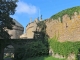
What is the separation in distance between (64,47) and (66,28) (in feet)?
8.31

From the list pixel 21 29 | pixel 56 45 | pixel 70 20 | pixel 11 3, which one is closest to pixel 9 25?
pixel 11 3

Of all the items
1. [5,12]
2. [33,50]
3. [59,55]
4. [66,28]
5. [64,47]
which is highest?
[5,12]

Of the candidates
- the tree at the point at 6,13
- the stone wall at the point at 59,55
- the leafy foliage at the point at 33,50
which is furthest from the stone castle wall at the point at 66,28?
the tree at the point at 6,13

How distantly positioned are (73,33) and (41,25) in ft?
35.5

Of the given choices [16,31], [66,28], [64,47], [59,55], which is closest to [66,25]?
[66,28]

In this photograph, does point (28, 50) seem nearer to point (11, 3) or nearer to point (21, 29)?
point (11, 3)

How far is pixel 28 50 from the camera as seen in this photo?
3116 centimetres

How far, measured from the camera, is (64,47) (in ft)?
79.5

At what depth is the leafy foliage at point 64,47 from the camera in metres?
21.6

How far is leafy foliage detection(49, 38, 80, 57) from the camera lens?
21559 mm

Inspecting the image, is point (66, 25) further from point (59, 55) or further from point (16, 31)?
point (16, 31)

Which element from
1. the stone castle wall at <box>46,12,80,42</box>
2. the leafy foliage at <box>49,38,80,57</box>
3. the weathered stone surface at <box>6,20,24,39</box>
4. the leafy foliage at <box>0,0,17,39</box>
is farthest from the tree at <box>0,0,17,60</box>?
the weathered stone surface at <box>6,20,24,39</box>

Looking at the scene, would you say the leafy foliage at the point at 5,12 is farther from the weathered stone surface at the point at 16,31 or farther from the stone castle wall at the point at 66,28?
the weathered stone surface at the point at 16,31

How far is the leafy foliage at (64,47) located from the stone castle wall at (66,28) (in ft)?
2.16
